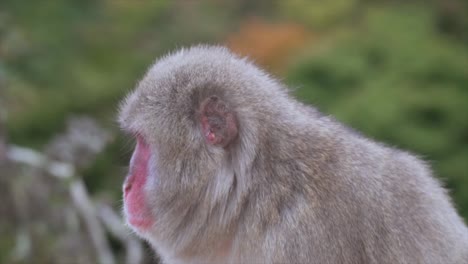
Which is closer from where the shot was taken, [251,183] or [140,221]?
[251,183]

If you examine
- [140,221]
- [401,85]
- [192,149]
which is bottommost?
[140,221]

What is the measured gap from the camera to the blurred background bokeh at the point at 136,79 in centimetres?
495

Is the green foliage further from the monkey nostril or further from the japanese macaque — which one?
the monkey nostril

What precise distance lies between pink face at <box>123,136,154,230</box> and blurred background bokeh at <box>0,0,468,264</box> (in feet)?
5.96

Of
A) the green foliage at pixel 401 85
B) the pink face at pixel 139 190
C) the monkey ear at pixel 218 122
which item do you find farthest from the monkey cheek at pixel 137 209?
the green foliage at pixel 401 85

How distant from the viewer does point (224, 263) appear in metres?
2.85

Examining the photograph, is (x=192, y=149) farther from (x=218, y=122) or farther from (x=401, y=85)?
(x=401, y=85)

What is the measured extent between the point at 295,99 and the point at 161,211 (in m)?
0.60

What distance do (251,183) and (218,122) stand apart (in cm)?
21

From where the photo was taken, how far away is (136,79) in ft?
22.9

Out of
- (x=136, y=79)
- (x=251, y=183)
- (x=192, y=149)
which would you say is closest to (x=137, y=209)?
(x=192, y=149)

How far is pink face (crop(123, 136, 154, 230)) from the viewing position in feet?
9.42

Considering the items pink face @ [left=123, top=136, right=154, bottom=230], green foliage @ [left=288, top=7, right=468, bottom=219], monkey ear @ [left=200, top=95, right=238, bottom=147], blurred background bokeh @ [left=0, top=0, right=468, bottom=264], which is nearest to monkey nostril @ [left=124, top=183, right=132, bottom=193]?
pink face @ [left=123, top=136, right=154, bottom=230]

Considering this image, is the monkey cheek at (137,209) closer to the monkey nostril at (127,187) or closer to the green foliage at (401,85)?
the monkey nostril at (127,187)
